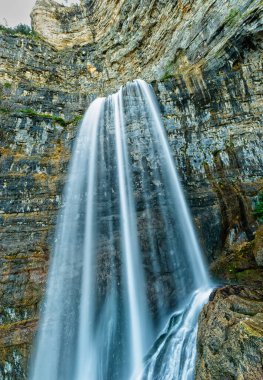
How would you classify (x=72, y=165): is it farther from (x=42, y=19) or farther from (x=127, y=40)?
(x=42, y=19)

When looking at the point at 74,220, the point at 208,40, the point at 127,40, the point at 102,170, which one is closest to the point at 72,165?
the point at 102,170

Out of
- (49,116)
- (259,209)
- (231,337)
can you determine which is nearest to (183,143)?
(259,209)

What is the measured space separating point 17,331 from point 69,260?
2794 millimetres

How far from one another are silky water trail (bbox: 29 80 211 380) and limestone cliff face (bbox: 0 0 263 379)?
596mm

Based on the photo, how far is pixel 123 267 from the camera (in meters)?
10.1

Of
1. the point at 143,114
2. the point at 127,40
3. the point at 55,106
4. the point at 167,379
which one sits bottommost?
the point at 167,379

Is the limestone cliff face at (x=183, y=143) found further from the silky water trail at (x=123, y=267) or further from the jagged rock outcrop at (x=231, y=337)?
the jagged rock outcrop at (x=231, y=337)

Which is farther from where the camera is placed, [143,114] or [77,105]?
[77,105]

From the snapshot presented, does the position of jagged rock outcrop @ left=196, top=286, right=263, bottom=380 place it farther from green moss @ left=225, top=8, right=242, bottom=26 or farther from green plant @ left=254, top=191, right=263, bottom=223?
green moss @ left=225, top=8, right=242, bottom=26

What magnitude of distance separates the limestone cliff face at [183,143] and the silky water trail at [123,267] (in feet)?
1.96

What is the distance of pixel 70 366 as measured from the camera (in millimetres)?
8531

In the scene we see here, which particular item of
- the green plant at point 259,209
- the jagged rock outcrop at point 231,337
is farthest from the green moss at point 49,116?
the jagged rock outcrop at point 231,337

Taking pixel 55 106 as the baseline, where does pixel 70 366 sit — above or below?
below

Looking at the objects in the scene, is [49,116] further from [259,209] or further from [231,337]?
[231,337]
